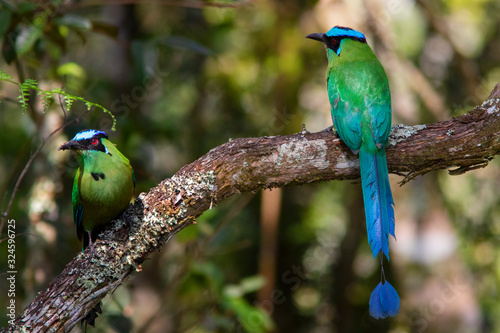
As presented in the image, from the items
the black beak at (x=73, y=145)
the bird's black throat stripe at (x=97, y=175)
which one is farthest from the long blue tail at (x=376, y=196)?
the black beak at (x=73, y=145)

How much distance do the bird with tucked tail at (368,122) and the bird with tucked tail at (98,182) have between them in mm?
1161

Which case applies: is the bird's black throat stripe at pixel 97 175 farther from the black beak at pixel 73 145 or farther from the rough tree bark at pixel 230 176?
the rough tree bark at pixel 230 176

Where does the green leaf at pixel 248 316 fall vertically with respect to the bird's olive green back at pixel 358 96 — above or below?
below

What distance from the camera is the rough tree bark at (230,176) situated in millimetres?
2195

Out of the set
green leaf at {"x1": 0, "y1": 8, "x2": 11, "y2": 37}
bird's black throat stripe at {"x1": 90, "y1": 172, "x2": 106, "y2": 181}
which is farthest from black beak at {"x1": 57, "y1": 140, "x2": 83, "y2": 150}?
green leaf at {"x1": 0, "y1": 8, "x2": 11, "y2": 37}

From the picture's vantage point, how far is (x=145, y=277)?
528 centimetres

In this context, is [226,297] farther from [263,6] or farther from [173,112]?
[173,112]

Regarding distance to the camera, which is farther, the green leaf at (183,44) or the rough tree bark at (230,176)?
the green leaf at (183,44)

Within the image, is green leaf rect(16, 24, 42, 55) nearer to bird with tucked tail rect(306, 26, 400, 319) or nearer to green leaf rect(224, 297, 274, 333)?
bird with tucked tail rect(306, 26, 400, 319)

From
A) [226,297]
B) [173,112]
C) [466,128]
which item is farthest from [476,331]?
[173,112]

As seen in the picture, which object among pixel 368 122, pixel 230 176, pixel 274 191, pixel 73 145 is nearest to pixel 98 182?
pixel 73 145

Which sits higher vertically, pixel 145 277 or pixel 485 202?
pixel 485 202

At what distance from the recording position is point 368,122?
2729mm

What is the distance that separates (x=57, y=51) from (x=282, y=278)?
10.7 ft
